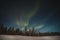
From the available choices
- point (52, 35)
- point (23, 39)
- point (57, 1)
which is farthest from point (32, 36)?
point (57, 1)

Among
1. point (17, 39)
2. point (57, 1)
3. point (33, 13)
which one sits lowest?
point (17, 39)

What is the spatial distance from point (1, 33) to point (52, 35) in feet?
1.99

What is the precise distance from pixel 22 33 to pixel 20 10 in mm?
283

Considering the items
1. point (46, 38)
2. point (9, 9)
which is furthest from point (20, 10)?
point (46, 38)

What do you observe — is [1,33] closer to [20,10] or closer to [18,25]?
[18,25]

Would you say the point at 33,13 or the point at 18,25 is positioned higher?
the point at 33,13

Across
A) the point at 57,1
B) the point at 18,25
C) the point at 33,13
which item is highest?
the point at 57,1

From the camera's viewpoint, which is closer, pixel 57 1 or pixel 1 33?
pixel 1 33

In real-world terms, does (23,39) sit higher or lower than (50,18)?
lower

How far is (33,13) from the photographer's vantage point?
78.8 inches

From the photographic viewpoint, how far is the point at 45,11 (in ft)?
6.67

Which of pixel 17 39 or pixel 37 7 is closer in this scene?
pixel 17 39

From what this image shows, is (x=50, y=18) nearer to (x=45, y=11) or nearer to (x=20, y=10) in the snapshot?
(x=45, y=11)

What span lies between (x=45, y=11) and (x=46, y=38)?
0.34 meters
